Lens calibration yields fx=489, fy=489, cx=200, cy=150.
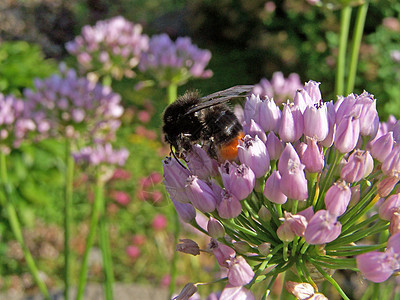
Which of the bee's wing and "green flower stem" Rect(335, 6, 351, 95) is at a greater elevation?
the bee's wing

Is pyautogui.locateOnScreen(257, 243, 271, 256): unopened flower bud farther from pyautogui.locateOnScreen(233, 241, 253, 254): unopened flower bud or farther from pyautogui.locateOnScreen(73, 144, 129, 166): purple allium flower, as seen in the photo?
pyautogui.locateOnScreen(73, 144, 129, 166): purple allium flower

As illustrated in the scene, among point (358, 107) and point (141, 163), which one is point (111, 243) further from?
point (358, 107)

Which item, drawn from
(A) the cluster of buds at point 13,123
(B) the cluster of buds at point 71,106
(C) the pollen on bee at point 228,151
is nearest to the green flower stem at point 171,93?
(B) the cluster of buds at point 71,106

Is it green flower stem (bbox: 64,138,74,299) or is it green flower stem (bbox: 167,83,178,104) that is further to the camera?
green flower stem (bbox: 167,83,178,104)

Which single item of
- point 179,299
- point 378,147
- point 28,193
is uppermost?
point 378,147

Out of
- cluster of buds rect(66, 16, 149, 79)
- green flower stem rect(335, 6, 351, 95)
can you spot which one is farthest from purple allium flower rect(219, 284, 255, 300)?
cluster of buds rect(66, 16, 149, 79)

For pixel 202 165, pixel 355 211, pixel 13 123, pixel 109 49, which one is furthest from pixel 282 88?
pixel 355 211

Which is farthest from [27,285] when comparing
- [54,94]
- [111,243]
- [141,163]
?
[54,94]
